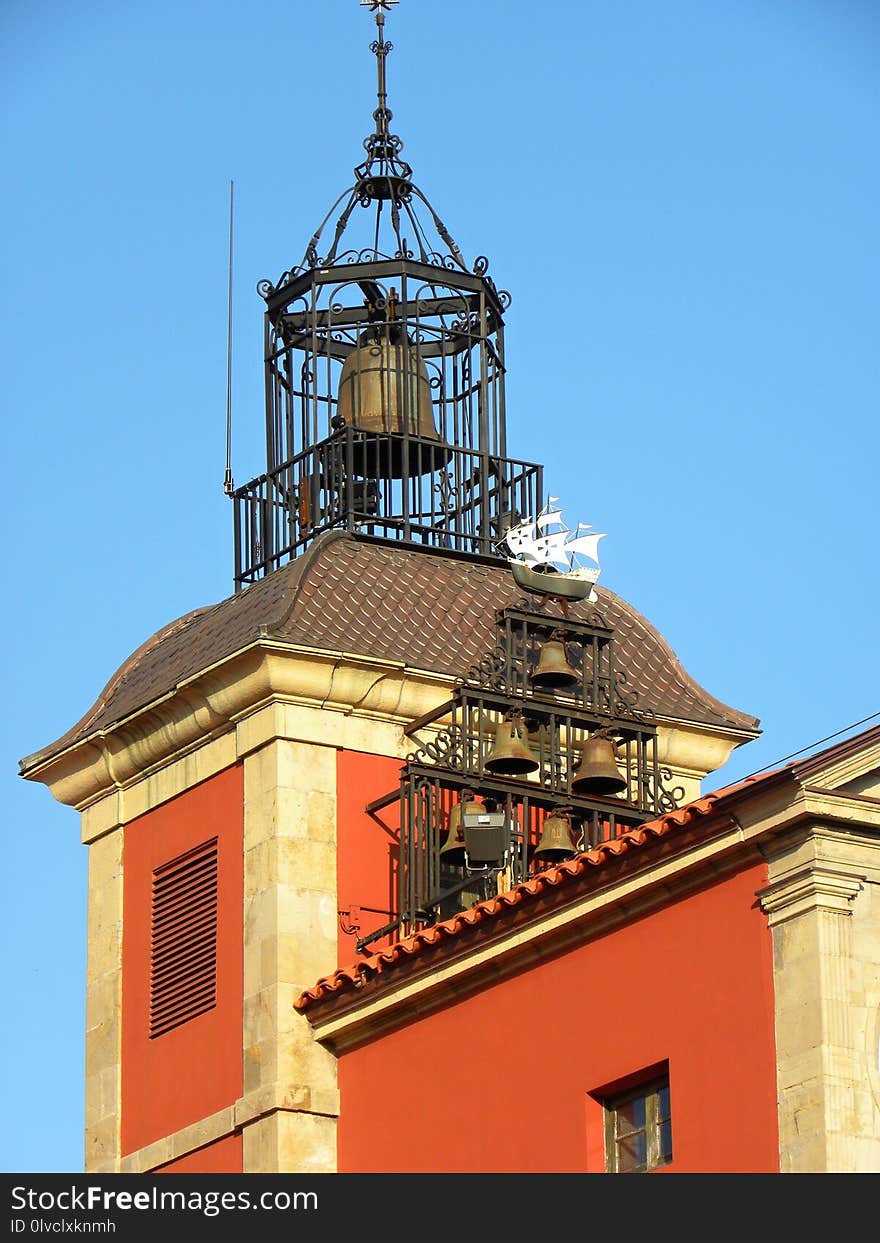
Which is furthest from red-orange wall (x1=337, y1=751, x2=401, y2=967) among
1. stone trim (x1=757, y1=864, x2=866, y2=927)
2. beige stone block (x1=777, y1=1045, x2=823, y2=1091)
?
beige stone block (x1=777, y1=1045, x2=823, y2=1091)

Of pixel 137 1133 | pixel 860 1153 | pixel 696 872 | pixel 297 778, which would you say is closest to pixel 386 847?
pixel 297 778

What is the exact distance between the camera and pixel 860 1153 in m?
23.0

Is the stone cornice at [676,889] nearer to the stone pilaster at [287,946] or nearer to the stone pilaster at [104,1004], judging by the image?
the stone pilaster at [287,946]

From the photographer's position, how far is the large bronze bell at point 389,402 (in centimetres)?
3269

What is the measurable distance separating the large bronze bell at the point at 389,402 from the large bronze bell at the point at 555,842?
13.6ft

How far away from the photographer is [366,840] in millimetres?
29922

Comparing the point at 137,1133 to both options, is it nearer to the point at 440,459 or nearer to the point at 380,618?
the point at 380,618

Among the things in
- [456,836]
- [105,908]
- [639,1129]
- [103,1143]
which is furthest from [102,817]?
[639,1129]

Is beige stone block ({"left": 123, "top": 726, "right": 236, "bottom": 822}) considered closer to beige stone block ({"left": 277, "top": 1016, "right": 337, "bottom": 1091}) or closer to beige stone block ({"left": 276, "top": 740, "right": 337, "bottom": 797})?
beige stone block ({"left": 276, "top": 740, "right": 337, "bottom": 797})

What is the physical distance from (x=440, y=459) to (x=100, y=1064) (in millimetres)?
5871

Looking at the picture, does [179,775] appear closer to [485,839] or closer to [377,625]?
[377,625]

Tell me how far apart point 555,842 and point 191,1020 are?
308 centimetres

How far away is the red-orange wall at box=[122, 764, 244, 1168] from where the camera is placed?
2938cm

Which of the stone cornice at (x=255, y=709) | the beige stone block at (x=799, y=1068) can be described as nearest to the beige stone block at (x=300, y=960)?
the stone cornice at (x=255, y=709)
